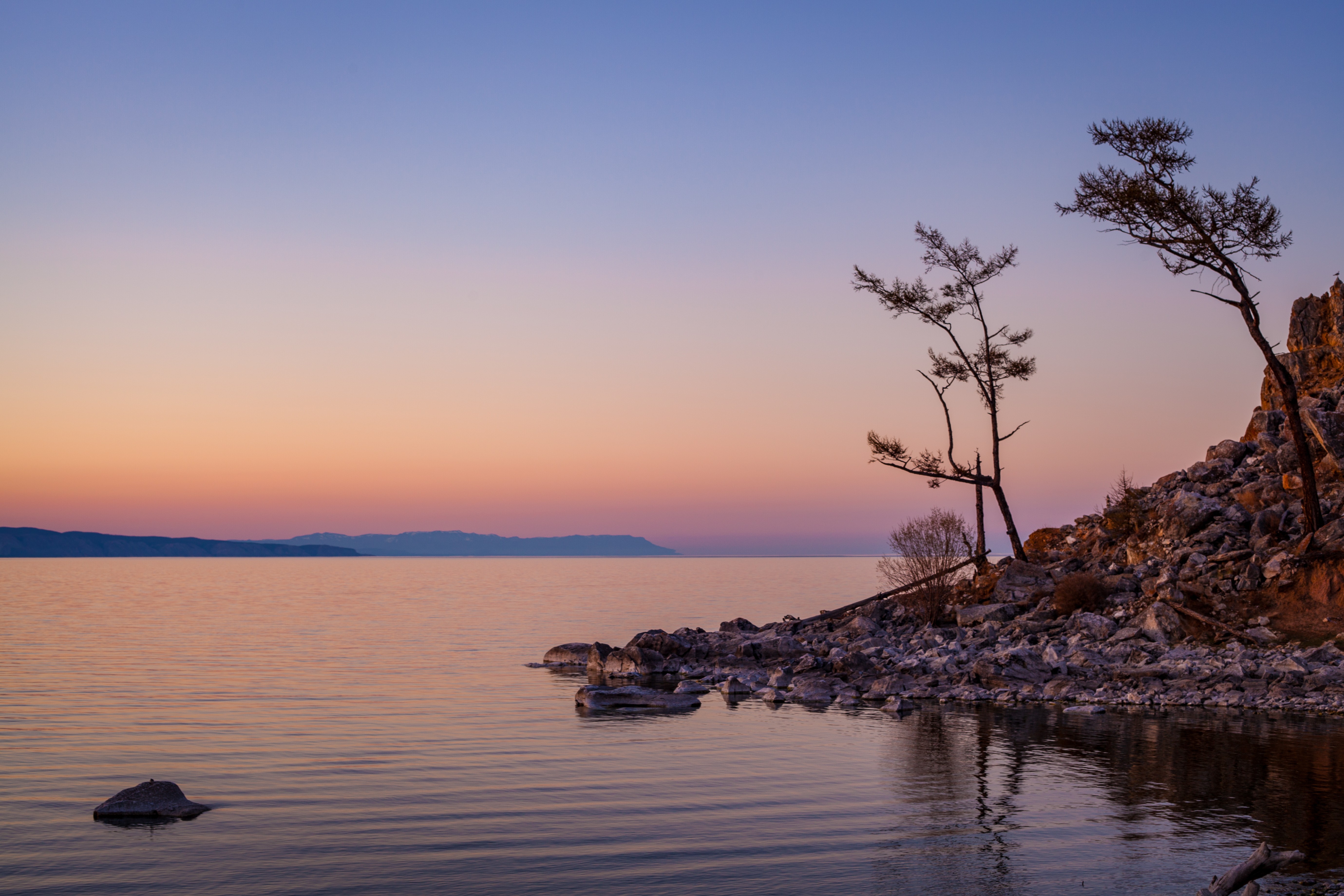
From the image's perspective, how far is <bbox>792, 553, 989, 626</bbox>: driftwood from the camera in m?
37.7

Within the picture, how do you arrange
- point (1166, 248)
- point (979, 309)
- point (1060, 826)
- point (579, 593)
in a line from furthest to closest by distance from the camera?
point (579, 593) → point (979, 309) → point (1166, 248) → point (1060, 826)

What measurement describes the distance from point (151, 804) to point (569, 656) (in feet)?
74.9

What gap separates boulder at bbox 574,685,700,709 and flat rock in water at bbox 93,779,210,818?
1234 cm

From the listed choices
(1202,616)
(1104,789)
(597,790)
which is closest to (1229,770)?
(1104,789)

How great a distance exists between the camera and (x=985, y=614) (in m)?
33.8

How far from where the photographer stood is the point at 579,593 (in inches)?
3610

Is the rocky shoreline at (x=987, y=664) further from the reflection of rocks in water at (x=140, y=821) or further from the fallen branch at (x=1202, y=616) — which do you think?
the reflection of rocks in water at (x=140, y=821)

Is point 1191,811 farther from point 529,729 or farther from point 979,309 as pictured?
point 979,309

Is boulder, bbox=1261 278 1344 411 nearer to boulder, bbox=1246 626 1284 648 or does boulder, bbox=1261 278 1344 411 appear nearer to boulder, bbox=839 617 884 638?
boulder, bbox=1246 626 1284 648

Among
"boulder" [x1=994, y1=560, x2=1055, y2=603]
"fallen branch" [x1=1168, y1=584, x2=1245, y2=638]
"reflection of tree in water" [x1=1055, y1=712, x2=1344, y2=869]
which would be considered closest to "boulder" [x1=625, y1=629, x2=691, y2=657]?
"boulder" [x1=994, y1=560, x2=1055, y2=603]

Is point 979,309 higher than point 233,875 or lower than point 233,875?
higher

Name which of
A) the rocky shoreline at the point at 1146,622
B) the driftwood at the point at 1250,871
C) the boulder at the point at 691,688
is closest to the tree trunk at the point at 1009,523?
the rocky shoreline at the point at 1146,622

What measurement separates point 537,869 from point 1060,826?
7407 millimetres

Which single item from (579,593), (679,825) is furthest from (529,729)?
(579,593)
